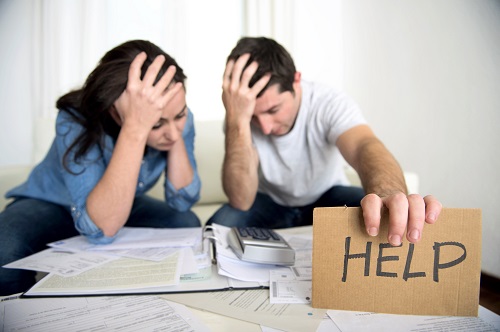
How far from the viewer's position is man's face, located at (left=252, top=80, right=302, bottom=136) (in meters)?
1.02

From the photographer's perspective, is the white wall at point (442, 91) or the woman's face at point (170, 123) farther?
the white wall at point (442, 91)

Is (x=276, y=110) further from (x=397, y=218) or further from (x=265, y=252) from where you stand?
(x=397, y=218)

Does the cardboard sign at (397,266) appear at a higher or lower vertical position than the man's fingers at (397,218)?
lower

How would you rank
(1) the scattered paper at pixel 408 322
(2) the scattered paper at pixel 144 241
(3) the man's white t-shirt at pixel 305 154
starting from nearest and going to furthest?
(1) the scattered paper at pixel 408 322 < (2) the scattered paper at pixel 144 241 < (3) the man's white t-shirt at pixel 305 154

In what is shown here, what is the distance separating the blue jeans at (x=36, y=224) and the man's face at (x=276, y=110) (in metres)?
0.37

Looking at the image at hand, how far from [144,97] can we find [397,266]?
65cm

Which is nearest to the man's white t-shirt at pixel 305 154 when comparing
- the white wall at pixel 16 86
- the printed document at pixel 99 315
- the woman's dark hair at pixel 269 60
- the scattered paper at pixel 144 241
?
the woman's dark hair at pixel 269 60

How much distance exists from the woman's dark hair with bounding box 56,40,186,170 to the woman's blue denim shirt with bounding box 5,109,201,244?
0.02 meters

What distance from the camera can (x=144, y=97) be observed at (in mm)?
821

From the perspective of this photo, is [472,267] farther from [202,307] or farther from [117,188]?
[117,188]

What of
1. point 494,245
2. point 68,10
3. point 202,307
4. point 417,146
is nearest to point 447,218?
point 202,307

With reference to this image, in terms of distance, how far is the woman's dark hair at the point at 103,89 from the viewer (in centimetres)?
85

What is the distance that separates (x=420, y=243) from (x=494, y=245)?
3.32ft

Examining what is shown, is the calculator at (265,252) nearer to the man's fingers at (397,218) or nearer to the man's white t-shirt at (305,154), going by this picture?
the man's fingers at (397,218)
